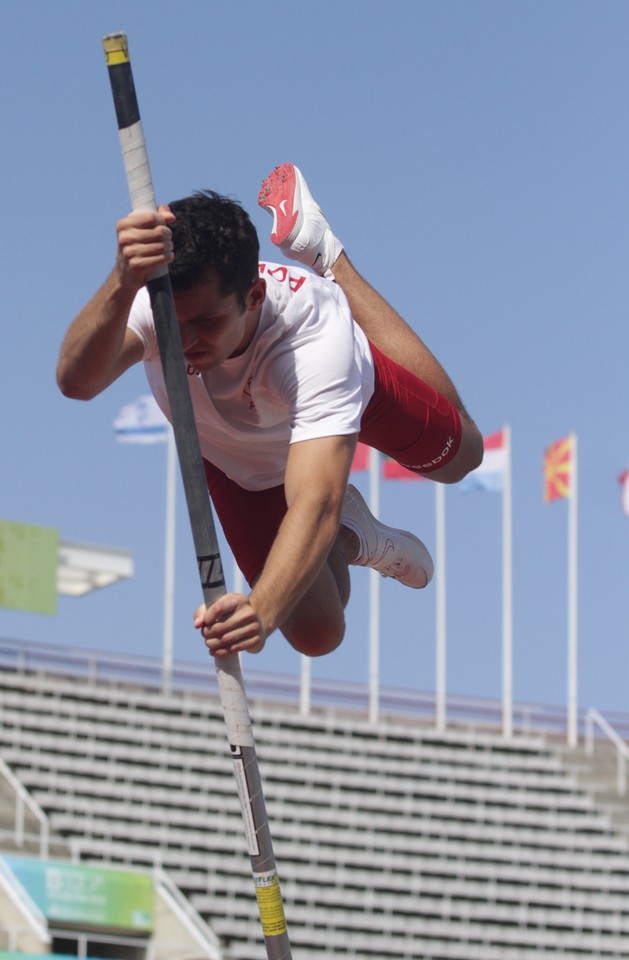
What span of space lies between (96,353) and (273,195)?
1.63 metres

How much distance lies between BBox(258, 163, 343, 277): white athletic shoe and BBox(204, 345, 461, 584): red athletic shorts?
0.53 metres

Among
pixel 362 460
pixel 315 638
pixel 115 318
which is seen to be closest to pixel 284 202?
pixel 315 638

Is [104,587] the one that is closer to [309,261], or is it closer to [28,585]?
[28,585]

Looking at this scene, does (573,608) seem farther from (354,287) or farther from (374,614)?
(354,287)

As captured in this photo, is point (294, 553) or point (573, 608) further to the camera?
point (573, 608)

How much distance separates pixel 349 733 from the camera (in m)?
22.2

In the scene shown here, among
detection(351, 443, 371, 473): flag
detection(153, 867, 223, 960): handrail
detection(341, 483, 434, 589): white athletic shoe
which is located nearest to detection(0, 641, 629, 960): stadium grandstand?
detection(153, 867, 223, 960): handrail

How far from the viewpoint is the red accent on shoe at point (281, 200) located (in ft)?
16.7

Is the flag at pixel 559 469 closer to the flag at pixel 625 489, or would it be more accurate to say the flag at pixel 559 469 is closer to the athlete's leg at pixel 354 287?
the flag at pixel 625 489

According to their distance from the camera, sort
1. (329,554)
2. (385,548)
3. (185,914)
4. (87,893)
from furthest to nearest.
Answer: (185,914), (87,893), (385,548), (329,554)

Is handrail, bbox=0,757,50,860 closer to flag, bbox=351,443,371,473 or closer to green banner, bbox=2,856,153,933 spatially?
green banner, bbox=2,856,153,933

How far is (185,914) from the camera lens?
55.8ft

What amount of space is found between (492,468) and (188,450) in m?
21.6

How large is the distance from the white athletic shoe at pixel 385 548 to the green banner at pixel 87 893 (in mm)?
11058
